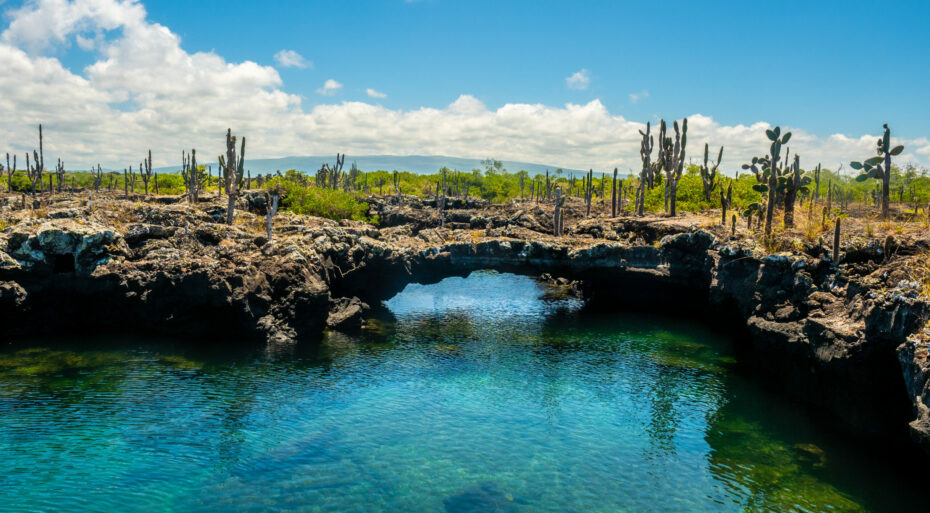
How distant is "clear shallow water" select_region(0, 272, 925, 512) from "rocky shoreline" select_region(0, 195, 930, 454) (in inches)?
92.5

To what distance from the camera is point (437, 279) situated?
160ft

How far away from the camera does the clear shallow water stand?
1862 cm

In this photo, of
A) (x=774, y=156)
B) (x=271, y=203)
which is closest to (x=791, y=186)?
(x=774, y=156)

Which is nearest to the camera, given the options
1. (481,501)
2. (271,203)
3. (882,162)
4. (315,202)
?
(481,501)

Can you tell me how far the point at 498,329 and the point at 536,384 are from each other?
41.3ft

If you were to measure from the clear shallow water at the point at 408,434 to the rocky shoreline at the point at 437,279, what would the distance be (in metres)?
2.35

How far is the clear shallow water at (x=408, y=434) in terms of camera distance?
61.1ft

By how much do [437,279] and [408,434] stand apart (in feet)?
84.6

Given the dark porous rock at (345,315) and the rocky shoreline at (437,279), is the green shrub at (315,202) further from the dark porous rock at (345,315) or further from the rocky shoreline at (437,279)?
the dark porous rock at (345,315)

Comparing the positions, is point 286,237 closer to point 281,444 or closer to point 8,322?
point 8,322

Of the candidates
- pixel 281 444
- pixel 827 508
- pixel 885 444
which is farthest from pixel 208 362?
pixel 885 444

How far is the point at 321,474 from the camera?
1983 cm

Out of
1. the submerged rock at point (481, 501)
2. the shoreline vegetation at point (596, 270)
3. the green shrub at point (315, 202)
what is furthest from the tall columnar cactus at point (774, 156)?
the green shrub at point (315, 202)

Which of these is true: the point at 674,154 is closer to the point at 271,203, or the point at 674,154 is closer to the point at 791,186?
the point at 791,186
